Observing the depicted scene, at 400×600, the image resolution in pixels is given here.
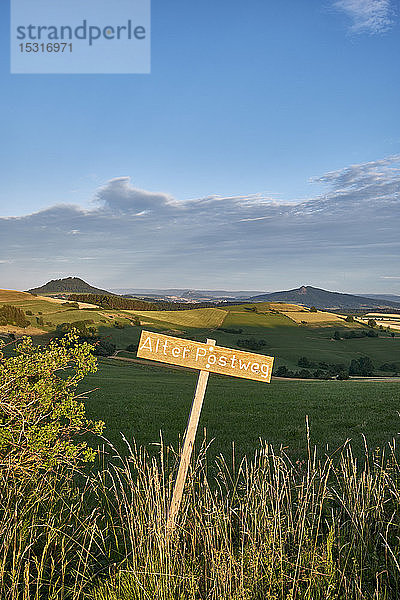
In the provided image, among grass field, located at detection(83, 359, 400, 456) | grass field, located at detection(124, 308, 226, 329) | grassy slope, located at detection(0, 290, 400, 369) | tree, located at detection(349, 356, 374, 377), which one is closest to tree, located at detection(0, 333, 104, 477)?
grass field, located at detection(83, 359, 400, 456)

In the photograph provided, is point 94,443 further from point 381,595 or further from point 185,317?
point 185,317

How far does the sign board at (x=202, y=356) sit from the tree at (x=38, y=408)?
1372 mm

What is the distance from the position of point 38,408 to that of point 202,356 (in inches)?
102

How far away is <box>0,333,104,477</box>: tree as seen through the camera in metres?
5.71

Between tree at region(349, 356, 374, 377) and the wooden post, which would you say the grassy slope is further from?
the wooden post

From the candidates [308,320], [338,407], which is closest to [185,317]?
[308,320]

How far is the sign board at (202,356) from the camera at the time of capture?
5.19 m

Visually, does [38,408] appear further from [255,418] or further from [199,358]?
[255,418]

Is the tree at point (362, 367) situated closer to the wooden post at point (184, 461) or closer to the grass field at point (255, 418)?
the grass field at point (255, 418)

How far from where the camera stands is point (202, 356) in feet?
17.1

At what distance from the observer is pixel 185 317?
294 ft

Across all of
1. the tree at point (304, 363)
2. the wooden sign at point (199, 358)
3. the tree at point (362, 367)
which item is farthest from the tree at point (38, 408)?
the tree at point (304, 363)

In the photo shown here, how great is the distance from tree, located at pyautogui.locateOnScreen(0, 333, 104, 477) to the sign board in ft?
4.50

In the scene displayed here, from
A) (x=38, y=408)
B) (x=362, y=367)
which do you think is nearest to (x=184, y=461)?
(x=38, y=408)
